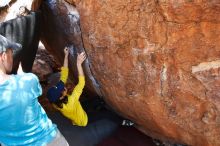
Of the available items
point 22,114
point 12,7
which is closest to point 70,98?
point 22,114

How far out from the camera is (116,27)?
3.66m

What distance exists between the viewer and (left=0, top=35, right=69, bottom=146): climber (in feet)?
8.61

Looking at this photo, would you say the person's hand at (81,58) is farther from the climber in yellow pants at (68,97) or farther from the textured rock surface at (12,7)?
the textured rock surface at (12,7)

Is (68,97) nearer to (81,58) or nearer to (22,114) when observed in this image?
(81,58)

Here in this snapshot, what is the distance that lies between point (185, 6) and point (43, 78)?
3.33 meters

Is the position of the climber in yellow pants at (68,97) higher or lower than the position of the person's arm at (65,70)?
lower

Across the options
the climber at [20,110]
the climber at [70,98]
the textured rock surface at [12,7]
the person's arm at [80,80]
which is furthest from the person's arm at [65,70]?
the climber at [20,110]

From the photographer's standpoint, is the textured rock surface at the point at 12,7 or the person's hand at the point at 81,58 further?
the textured rock surface at the point at 12,7

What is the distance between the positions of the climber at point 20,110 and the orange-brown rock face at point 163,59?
1.14 meters

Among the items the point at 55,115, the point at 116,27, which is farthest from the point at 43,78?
the point at 116,27

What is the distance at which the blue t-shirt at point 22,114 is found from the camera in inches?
103

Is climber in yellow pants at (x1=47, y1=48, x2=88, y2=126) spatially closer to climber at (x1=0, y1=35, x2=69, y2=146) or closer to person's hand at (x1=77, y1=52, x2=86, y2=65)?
person's hand at (x1=77, y1=52, x2=86, y2=65)

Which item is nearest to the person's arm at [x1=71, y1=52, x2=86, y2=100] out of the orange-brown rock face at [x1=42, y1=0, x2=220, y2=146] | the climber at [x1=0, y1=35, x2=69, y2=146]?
the orange-brown rock face at [x1=42, y1=0, x2=220, y2=146]

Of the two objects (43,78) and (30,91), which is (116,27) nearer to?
(30,91)
